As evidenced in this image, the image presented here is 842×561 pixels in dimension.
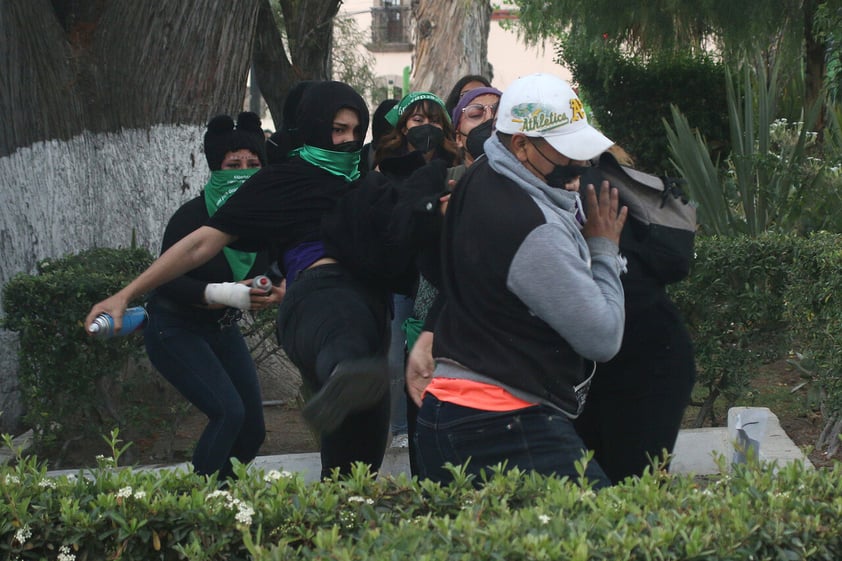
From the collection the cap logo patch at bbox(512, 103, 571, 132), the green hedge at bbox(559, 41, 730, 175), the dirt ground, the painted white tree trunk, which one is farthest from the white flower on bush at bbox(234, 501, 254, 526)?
the green hedge at bbox(559, 41, 730, 175)

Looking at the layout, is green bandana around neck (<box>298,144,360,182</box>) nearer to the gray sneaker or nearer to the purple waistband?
the purple waistband

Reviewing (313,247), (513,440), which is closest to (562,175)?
(513,440)

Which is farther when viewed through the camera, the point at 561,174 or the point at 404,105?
the point at 404,105

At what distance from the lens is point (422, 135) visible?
4562mm

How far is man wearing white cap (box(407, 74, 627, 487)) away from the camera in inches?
113

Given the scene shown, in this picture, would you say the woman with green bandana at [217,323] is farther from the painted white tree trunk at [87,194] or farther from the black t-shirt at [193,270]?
the painted white tree trunk at [87,194]

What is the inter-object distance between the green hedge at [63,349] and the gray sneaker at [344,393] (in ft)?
8.09

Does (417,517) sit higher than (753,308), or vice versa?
(417,517)

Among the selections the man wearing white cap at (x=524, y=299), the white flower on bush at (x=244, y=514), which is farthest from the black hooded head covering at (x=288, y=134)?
the white flower on bush at (x=244, y=514)

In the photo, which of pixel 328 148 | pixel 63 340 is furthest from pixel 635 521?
pixel 63 340

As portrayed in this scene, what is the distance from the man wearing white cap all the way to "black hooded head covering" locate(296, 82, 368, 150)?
1180mm

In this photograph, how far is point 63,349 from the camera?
5762 mm

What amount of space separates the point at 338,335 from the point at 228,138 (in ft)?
5.81

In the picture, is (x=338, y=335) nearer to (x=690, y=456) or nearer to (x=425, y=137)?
(x=425, y=137)
